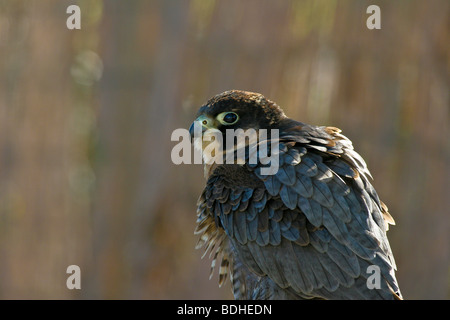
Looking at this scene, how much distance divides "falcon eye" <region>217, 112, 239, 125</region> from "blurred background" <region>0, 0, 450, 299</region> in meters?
1.36

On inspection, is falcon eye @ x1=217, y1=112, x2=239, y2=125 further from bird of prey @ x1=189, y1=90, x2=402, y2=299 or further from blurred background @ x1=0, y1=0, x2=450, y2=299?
blurred background @ x1=0, y1=0, x2=450, y2=299

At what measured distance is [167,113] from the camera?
5.53 meters

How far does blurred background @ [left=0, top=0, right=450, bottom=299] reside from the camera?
535 cm

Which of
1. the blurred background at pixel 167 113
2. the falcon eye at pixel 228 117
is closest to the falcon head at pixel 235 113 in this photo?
the falcon eye at pixel 228 117

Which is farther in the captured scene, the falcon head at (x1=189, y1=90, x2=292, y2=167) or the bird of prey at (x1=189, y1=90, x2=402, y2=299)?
the falcon head at (x1=189, y1=90, x2=292, y2=167)

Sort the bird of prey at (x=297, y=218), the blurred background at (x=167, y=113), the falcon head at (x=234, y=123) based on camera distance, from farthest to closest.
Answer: the blurred background at (x=167, y=113) → the falcon head at (x=234, y=123) → the bird of prey at (x=297, y=218)

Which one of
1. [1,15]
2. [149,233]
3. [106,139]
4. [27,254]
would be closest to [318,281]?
[149,233]

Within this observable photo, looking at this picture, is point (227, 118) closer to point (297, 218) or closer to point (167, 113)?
point (297, 218)

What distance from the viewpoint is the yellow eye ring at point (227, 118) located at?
3941 millimetres

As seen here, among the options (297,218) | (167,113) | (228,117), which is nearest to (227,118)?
(228,117)

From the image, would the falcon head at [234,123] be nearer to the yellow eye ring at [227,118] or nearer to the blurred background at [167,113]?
the yellow eye ring at [227,118]

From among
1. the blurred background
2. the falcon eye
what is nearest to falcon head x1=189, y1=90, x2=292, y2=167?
the falcon eye

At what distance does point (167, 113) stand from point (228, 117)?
1.67 metres

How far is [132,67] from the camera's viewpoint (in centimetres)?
555
